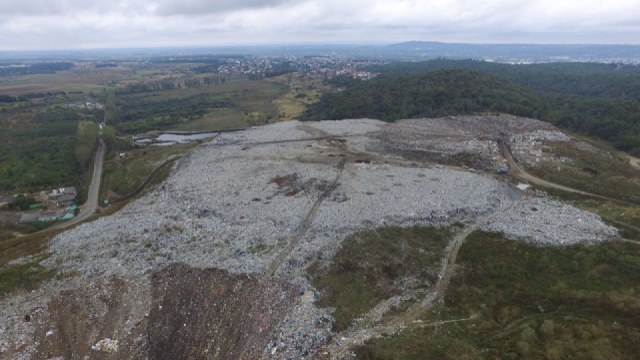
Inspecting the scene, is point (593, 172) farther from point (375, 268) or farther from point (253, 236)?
point (253, 236)

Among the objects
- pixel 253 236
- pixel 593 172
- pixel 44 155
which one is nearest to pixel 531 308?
pixel 253 236

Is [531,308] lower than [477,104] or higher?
lower

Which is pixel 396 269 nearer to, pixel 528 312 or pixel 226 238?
pixel 528 312

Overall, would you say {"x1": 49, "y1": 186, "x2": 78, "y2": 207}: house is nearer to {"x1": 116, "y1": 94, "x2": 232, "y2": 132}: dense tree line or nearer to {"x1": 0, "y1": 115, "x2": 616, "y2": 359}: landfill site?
{"x1": 0, "y1": 115, "x2": 616, "y2": 359}: landfill site

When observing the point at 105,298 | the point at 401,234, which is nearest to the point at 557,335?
the point at 401,234

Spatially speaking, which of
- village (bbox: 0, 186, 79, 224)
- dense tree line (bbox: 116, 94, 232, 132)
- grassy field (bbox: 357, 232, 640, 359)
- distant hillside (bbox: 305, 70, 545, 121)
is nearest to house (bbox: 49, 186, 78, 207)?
village (bbox: 0, 186, 79, 224)

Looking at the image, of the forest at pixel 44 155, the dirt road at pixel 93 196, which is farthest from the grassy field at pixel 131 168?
the forest at pixel 44 155

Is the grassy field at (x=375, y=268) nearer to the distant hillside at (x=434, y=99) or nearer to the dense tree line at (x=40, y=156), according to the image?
the dense tree line at (x=40, y=156)
